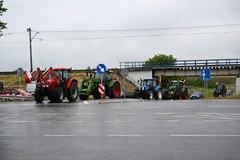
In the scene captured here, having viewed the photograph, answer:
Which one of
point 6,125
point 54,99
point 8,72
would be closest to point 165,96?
point 54,99

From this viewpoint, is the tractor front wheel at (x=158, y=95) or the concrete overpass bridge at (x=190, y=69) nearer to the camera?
the tractor front wheel at (x=158, y=95)

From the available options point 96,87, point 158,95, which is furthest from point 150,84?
point 96,87

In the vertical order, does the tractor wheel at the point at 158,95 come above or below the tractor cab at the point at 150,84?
below

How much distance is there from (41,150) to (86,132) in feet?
8.50

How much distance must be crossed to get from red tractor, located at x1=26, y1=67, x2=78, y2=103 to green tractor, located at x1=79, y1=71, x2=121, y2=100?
3.22m

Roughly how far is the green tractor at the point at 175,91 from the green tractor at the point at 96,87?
802 centimetres

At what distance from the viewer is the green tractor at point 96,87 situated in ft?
96.6

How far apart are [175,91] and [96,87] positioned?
1180 centimetres

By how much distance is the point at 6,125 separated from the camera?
11992 millimetres

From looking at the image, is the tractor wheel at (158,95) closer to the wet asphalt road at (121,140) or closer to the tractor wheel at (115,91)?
the tractor wheel at (115,91)

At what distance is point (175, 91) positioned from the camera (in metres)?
39.1

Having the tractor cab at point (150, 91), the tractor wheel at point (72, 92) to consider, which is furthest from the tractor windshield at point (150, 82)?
the tractor wheel at point (72, 92)

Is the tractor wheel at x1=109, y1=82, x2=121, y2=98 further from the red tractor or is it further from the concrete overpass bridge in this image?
the concrete overpass bridge

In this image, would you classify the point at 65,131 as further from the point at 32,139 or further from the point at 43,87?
the point at 43,87
